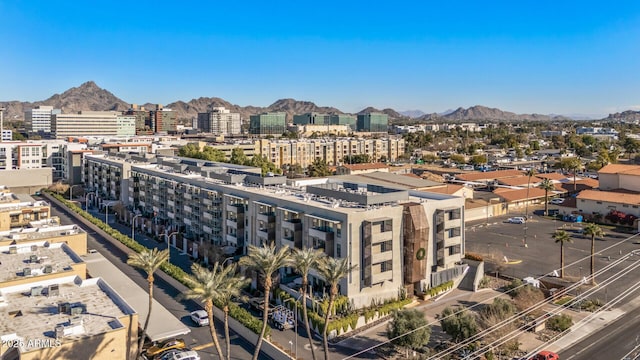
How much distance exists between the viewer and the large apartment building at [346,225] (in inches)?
1528

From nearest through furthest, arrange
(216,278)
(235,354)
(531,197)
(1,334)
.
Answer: (1,334), (216,278), (235,354), (531,197)

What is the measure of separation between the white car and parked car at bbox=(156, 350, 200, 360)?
19.6 ft

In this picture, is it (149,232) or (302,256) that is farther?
(149,232)

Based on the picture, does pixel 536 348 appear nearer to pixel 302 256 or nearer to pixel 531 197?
pixel 302 256

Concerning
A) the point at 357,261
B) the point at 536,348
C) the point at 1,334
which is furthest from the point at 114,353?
the point at 536,348

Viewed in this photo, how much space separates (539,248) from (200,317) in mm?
42386

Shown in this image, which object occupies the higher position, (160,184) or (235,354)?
(160,184)

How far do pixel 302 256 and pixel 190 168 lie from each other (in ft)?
140

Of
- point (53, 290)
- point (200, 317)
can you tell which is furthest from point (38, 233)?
point (200, 317)

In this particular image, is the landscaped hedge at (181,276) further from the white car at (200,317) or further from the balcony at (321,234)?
the balcony at (321,234)

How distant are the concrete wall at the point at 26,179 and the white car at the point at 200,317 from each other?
76443 mm

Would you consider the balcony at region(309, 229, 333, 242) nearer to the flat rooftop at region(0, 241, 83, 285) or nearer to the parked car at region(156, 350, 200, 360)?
the parked car at region(156, 350, 200, 360)

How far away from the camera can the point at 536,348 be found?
33656 mm

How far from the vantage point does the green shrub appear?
36406 mm
